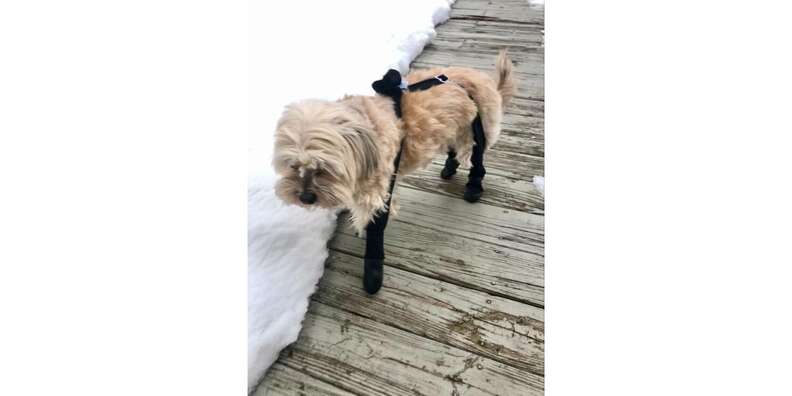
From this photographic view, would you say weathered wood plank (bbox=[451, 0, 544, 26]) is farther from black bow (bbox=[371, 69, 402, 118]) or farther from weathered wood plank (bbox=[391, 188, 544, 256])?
black bow (bbox=[371, 69, 402, 118])

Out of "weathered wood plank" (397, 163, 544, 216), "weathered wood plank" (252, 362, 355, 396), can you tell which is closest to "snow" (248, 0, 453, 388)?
"weathered wood plank" (252, 362, 355, 396)

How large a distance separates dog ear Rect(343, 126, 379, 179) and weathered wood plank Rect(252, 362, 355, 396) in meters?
0.79

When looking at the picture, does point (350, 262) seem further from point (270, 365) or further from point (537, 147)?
point (537, 147)

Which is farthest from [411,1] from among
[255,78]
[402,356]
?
[402,356]

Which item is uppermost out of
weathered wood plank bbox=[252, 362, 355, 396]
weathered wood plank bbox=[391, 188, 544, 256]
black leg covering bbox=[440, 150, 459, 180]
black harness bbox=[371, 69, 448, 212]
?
black harness bbox=[371, 69, 448, 212]

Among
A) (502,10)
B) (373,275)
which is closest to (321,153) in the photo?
(373,275)

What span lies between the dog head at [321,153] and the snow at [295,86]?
386mm

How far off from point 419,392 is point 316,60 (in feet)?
7.43

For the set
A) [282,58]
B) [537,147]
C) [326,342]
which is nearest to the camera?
[326,342]

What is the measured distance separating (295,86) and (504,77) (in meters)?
1.28

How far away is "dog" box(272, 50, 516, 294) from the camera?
4.77ft

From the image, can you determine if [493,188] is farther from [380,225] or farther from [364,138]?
[364,138]

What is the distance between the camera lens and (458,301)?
1.78 metres

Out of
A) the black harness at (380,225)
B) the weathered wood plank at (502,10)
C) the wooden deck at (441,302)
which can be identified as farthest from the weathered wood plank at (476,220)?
the weathered wood plank at (502,10)
